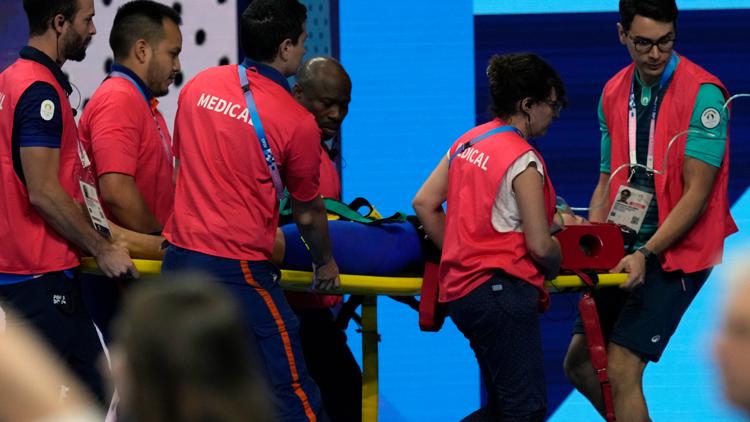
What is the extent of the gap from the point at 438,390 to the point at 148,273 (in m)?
2.04

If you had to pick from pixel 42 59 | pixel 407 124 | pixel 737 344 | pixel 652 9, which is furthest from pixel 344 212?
pixel 737 344

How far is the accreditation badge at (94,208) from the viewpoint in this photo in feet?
12.1

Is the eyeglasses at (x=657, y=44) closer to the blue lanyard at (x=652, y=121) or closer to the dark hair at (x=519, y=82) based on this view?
the blue lanyard at (x=652, y=121)

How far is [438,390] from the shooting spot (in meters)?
5.48

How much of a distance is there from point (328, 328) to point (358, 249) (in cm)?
60

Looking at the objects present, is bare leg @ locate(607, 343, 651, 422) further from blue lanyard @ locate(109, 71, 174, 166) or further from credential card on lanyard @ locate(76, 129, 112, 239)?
credential card on lanyard @ locate(76, 129, 112, 239)

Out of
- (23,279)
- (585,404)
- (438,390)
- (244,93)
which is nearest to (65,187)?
(23,279)

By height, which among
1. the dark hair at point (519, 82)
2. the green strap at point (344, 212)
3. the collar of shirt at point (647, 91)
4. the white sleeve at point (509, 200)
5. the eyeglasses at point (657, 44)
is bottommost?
the green strap at point (344, 212)

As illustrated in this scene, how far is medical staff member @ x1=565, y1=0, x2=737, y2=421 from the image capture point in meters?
4.24

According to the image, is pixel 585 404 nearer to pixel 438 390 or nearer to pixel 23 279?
pixel 438 390

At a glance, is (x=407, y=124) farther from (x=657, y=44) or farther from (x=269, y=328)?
(x=269, y=328)

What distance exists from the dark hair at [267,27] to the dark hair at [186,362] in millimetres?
2242

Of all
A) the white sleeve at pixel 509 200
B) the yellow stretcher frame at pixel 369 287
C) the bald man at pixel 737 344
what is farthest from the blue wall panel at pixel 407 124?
the bald man at pixel 737 344

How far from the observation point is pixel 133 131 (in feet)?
13.1
